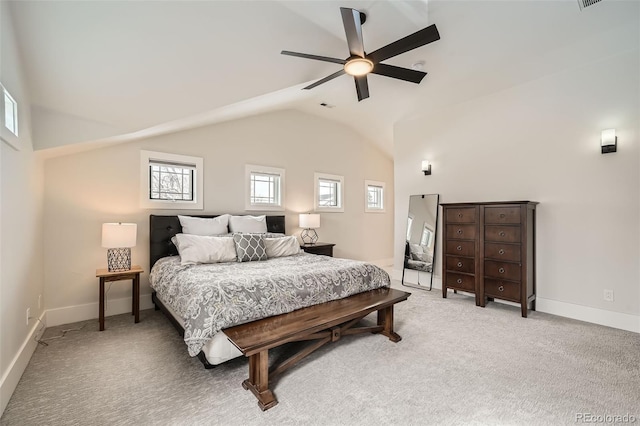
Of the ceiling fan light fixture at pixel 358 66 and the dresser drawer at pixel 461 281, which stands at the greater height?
the ceiling fan light fixture at pixel 358 66

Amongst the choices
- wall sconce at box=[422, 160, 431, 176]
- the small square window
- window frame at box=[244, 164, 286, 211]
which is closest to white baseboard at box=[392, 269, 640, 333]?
wall sconce at box=[422, 160, 431, 176]

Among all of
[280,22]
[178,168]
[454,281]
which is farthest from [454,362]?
[178,168]

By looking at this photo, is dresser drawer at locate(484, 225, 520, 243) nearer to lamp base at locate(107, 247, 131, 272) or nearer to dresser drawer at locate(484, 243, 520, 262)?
dresser drawer at locate(484, 243, 520, 262)

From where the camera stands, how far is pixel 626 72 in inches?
125

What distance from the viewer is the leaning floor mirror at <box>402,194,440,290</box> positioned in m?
4.92

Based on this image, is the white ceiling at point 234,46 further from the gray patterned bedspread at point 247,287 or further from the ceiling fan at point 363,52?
the gray patterned bedspread at point 247,287

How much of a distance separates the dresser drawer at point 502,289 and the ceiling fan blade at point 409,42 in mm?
3039

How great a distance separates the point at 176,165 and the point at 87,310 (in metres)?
2.13

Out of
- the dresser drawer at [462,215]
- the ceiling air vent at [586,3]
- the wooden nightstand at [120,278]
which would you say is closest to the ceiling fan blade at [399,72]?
the ceiling air vent at [586,3]

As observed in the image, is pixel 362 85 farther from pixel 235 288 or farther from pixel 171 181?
pixel 171 181

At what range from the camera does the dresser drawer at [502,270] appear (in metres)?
3.61

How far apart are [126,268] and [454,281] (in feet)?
14.4

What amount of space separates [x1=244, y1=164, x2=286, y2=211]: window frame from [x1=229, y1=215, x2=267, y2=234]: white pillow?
Answer: 42 centimetres

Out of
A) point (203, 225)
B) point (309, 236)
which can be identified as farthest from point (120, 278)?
point (309, 236)
